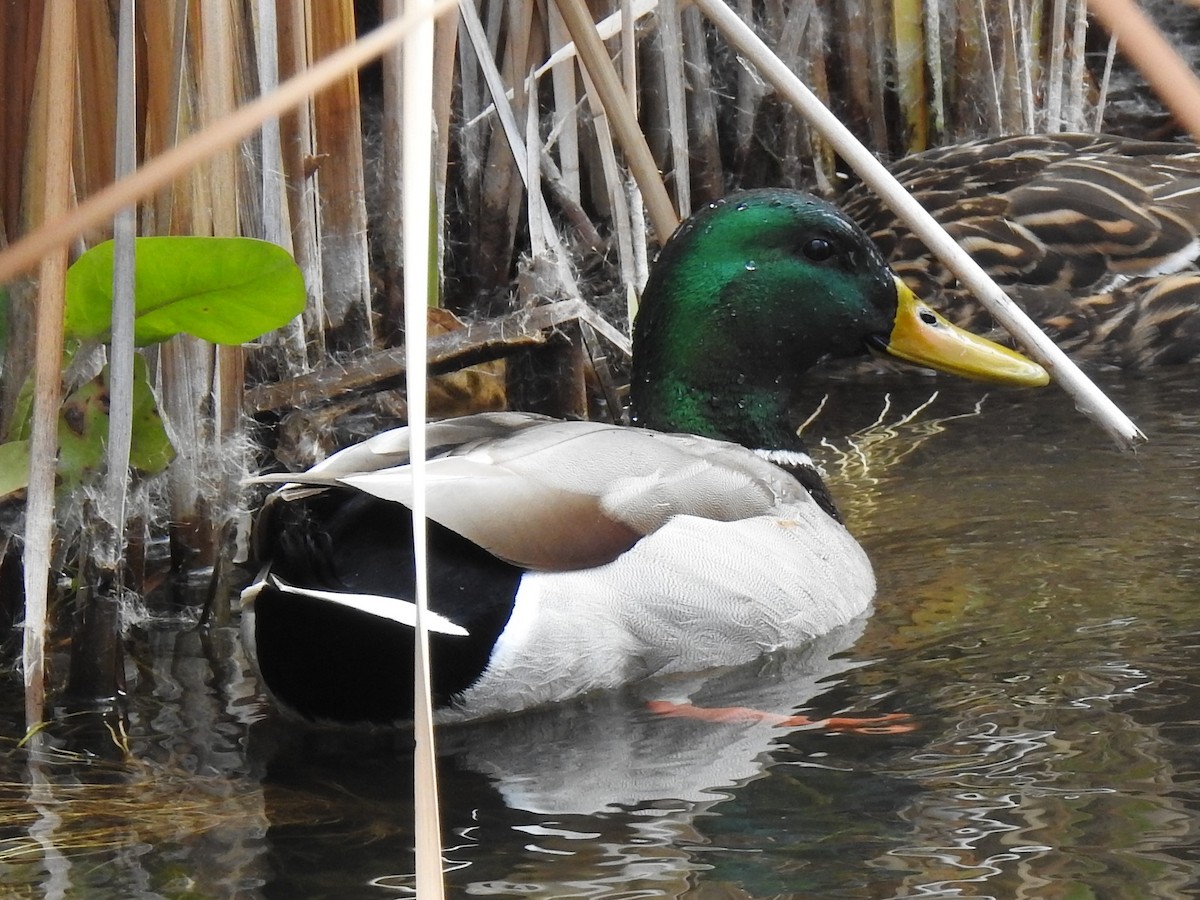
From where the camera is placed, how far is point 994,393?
5234mm

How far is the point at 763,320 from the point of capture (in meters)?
Result: 3.90

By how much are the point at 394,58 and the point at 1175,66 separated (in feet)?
10.6

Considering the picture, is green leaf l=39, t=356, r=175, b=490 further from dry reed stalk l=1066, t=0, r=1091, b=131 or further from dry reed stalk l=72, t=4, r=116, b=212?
dry reed stalk l=1066, t=0, r=1091, b=131

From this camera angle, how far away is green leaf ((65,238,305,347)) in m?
2.82

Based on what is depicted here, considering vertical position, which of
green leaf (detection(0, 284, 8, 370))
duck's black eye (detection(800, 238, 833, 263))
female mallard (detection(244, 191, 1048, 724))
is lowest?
female mallard (detection(244, 191, 1048, 724))

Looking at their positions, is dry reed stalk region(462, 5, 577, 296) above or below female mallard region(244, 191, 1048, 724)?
above

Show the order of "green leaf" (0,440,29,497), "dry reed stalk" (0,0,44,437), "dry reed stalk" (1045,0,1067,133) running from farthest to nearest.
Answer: "dry reed stalk" (1045,0,1067,133) < "green leaf" (0,440,29,497) < "dry reed stalk" (0,0,44,437)

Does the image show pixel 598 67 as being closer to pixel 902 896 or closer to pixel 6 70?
pixel 6 70

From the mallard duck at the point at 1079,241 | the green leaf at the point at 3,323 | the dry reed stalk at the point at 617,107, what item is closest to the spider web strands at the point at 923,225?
the dry reed stalk at the point at 617,107

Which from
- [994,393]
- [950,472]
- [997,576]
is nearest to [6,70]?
[997,576]

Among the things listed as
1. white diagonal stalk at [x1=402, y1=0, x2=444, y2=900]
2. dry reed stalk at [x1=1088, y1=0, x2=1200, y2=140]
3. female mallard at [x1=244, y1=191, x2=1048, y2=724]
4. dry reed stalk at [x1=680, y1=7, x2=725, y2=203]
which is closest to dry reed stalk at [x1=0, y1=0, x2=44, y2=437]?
female mallard at [x1=244, y1=191, x2=1048, y2=724]

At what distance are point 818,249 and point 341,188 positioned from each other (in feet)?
3.65

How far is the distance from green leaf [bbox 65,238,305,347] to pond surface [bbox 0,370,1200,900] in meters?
0.70

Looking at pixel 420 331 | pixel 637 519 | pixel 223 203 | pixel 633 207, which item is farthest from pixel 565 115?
pixel 420 331
